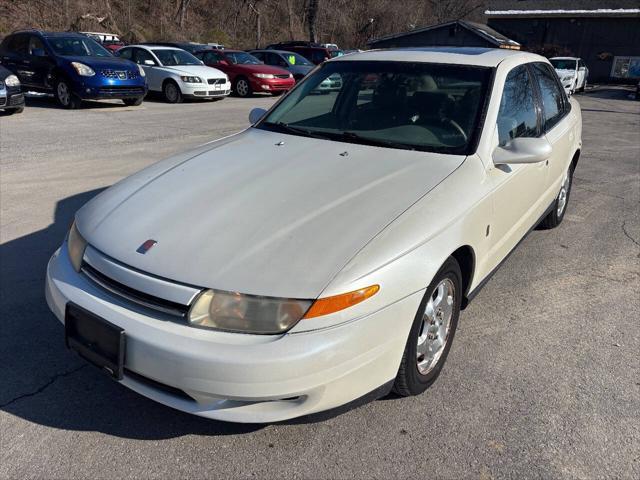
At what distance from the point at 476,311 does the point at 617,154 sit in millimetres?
7592

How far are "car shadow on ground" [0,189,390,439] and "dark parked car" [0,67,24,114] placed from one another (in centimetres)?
844

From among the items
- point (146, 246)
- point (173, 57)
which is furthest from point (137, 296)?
point (173, 57)

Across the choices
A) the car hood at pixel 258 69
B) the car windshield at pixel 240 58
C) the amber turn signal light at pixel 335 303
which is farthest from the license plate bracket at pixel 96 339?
the car windshield at pixel 240 58

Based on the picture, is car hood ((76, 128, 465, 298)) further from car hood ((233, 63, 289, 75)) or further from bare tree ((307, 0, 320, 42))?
bare tree ((307, 0, 320, 42))

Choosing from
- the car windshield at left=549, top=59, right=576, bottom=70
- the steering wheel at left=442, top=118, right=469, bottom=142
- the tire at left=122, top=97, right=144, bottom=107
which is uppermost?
the car windshield at left=549, top=59, right=576, bottom=70

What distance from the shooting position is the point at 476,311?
3.78 m

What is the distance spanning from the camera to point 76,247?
9.04 ft

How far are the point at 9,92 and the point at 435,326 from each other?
10.6 m

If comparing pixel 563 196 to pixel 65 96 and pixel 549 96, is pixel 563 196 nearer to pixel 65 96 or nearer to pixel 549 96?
pixel 549 96

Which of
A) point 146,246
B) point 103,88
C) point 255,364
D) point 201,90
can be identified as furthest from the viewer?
point 201,90

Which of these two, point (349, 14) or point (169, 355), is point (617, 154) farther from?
point (349, 14)

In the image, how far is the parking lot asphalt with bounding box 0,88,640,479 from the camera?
7.89 feet

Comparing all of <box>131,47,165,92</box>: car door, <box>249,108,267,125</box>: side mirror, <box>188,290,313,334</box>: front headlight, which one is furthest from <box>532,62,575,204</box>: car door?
<box>131,47,165,92</box>: car door

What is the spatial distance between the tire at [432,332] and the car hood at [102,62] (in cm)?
1182
